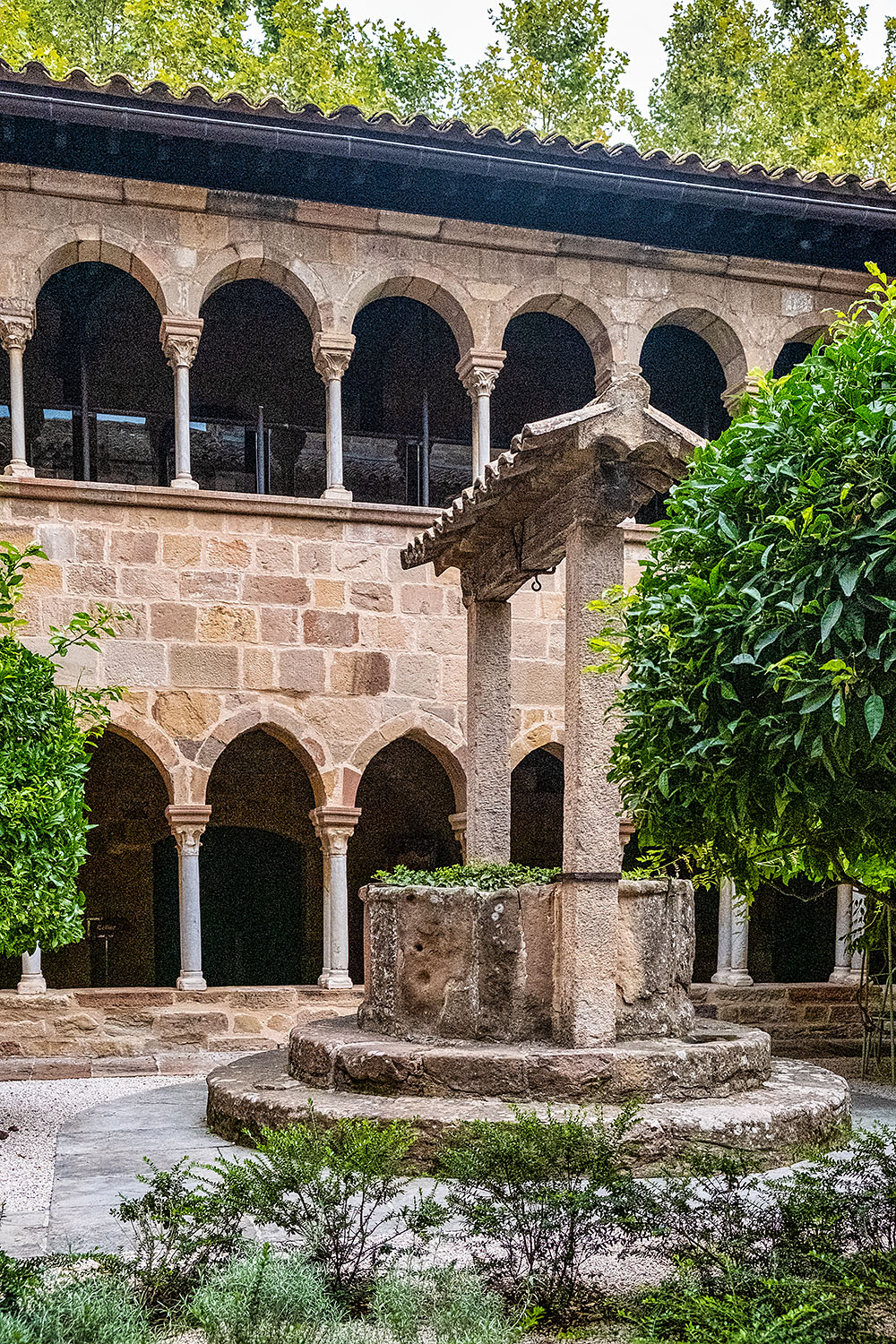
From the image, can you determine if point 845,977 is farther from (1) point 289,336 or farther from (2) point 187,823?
(1) point 289,336

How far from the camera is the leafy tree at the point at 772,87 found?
57.8 ft

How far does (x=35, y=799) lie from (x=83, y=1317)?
10.6 ft

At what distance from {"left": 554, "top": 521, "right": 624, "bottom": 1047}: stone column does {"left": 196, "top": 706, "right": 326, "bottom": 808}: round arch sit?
369 centimetres

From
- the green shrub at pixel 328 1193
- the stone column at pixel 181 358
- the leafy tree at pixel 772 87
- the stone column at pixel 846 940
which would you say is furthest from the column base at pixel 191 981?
the leafy tree at pixel 772 87

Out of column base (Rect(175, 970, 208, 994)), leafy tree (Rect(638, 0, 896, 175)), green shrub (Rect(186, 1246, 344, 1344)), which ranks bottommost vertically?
column base (Rect(175, 970, 208, 994))

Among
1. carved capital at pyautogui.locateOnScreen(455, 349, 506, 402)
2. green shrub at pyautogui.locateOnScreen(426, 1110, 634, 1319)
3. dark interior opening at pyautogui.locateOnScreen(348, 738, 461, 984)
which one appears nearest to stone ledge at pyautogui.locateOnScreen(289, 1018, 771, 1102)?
green shrub at pyautogui.locateOnScreen(426, 1110, 634, 1319)

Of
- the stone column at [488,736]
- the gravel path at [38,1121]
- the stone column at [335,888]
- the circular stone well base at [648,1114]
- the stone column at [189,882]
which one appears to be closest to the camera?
the circular stone well base at [648,1114]

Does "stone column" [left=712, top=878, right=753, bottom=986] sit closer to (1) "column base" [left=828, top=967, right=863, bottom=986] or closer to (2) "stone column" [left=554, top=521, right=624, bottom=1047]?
(1) "column base" [left=828, top=967, right=863, bottom=986]

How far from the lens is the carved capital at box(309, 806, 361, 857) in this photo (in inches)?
369

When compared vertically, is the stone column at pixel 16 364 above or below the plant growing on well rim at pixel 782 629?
above

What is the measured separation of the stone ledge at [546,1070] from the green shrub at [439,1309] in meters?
1.90

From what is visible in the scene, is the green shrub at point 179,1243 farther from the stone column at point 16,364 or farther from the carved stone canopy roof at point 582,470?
the stone column at point 16,364

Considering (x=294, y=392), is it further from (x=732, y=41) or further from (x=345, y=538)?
(x=732, y=41)

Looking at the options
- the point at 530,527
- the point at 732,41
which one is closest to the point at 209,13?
the point at 732,41
